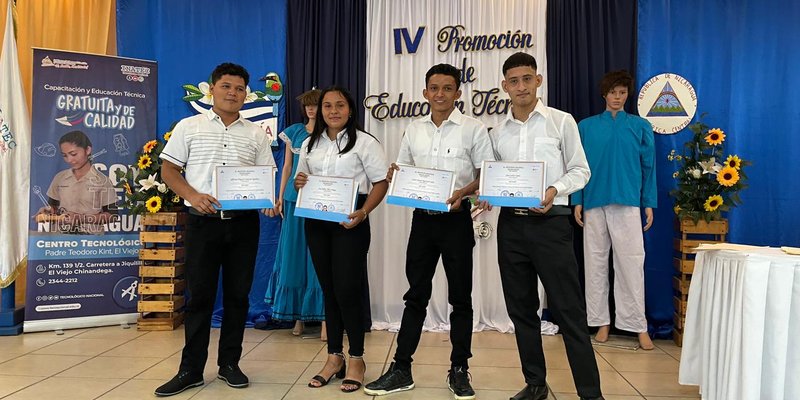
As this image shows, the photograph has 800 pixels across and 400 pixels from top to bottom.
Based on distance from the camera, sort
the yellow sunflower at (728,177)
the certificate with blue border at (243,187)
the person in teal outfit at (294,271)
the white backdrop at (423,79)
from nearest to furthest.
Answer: the certificate with blue border at (243,187) < the yellow sunflower at (728,177) < the person in teal outfit at (294,271) < the white backdrop at (423,79)

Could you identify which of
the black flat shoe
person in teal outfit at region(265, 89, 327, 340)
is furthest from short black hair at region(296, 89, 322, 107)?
the black flat shoe

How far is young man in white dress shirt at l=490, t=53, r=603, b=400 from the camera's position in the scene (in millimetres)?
2422

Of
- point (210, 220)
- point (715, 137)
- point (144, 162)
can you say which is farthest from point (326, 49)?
point (715, 137)

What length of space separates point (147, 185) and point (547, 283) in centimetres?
308

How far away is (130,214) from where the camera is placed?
425 centimetres

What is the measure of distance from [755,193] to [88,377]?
15.4 feet

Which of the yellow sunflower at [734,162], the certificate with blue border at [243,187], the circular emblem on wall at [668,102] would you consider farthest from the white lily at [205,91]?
the yellow sunflower at [734,162]

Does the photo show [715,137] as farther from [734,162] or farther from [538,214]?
[538,214]

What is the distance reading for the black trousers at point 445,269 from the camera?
2.62m

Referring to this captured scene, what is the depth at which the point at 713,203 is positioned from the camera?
3.71 m

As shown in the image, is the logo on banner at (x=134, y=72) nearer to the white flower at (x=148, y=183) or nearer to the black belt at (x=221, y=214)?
the white flower at (x=148, y=183)

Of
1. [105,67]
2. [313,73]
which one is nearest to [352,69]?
[313,73]

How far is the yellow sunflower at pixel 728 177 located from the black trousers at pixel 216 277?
3.08 m

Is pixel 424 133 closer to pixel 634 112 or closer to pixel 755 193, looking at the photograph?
pixel 634 112
